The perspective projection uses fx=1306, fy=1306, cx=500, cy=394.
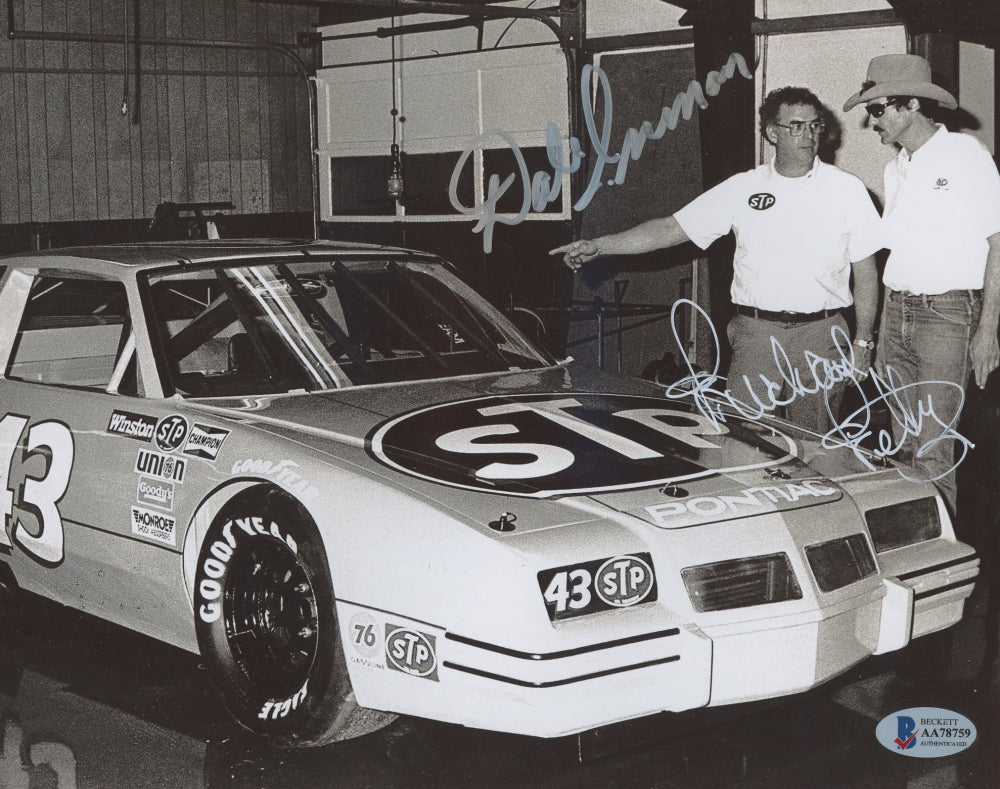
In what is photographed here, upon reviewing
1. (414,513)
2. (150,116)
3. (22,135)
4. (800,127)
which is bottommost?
(414,513)

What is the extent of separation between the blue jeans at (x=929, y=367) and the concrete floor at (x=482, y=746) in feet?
2.68

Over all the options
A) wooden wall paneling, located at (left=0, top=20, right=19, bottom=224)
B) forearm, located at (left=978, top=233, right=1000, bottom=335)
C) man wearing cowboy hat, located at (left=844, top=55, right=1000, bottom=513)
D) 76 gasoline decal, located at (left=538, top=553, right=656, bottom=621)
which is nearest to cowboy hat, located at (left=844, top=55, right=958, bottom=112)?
man wearing cowboy hat, located at (left=844, top=55, right=1000, bottom=513)

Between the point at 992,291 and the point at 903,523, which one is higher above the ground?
the point at 992,291

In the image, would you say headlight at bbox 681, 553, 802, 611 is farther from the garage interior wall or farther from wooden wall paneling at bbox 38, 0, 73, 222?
wooden wall paneling at bbox 38, 0, 73, 222

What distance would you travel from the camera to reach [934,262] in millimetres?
4559

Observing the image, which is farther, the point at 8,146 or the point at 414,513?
the point at 8,146

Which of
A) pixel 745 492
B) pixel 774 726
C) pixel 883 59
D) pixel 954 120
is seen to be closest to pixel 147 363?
pixel 745 492

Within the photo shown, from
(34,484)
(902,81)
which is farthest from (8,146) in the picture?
(902,81)

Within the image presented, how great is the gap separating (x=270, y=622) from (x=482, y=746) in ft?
2.13

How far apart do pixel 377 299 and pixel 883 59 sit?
2024mm

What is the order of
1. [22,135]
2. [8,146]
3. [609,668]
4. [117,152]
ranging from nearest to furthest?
[609,668], [8,146], [22,135], [117,152]

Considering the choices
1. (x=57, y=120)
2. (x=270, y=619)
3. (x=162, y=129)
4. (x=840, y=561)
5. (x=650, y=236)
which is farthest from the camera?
(x=162, y=129)

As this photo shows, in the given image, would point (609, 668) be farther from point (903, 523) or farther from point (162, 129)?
point (162, 129)

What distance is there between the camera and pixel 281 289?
4191 mm
